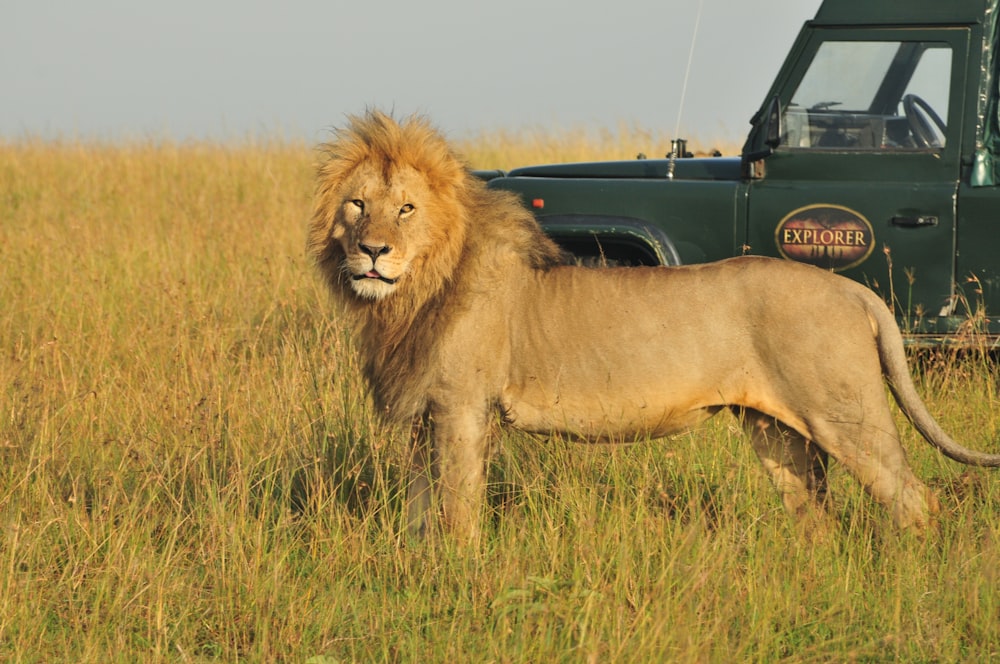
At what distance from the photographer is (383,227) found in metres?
3.65

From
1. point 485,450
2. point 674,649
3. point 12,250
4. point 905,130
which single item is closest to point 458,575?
point 485,450

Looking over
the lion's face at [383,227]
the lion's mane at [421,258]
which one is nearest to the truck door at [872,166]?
the lion's mane at [421,258]

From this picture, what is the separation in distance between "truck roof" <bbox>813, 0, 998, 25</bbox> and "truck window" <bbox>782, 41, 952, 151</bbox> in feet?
0.32

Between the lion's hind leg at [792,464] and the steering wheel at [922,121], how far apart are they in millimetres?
1976

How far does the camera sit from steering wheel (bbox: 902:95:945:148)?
17.2 feet

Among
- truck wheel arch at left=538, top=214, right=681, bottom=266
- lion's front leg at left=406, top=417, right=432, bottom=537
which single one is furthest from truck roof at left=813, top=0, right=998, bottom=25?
lion's front leg at left=406, top=417, right=432, bottom=537

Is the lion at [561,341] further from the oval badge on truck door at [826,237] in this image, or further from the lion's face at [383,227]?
the oval badge on truck door at [826,237]

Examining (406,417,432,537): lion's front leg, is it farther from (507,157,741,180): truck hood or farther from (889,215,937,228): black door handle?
(889,215,937,228): black door handle

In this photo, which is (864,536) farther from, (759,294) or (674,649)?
(674,649)

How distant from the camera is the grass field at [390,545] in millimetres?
3068

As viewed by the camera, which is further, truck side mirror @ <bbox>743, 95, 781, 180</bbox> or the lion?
truck side mirror @ <bbox>743, 95, 781, 180</bbox>

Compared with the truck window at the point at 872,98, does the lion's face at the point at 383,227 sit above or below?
below

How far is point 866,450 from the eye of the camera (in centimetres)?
356

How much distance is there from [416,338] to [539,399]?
0.43 m
